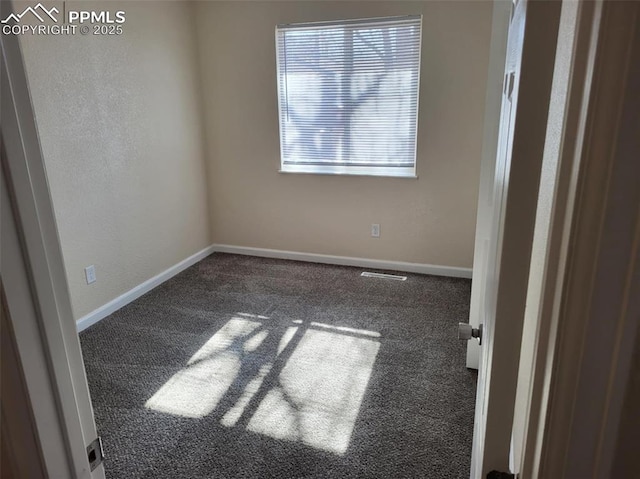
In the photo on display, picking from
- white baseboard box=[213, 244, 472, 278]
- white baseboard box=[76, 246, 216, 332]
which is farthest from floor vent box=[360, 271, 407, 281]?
white baseboard box=[76, 246, 216, 332]

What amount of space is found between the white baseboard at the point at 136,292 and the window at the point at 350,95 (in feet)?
4.24

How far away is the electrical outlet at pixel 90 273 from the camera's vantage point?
309 cm

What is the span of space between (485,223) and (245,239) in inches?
109

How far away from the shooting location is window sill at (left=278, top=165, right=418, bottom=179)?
388 cm

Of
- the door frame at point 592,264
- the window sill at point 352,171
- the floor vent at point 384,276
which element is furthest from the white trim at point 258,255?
the door frame at point 592,264

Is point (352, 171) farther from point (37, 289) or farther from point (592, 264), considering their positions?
point (592, 264)

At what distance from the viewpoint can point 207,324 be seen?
3.11m

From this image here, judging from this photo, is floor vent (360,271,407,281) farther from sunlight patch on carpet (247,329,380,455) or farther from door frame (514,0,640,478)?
door frame (514,0,640,478)

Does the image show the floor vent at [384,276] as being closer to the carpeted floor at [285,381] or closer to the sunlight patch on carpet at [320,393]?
the carpeted floor at [285,381]

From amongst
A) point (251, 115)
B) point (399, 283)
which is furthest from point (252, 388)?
point (251, 115)

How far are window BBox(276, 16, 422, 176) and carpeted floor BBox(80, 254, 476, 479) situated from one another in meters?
1.15

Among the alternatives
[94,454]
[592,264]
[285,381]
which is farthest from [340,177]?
[592,264]

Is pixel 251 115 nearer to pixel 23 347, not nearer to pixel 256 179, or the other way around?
pixel 256 179

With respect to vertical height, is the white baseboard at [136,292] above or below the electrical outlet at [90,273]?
below
